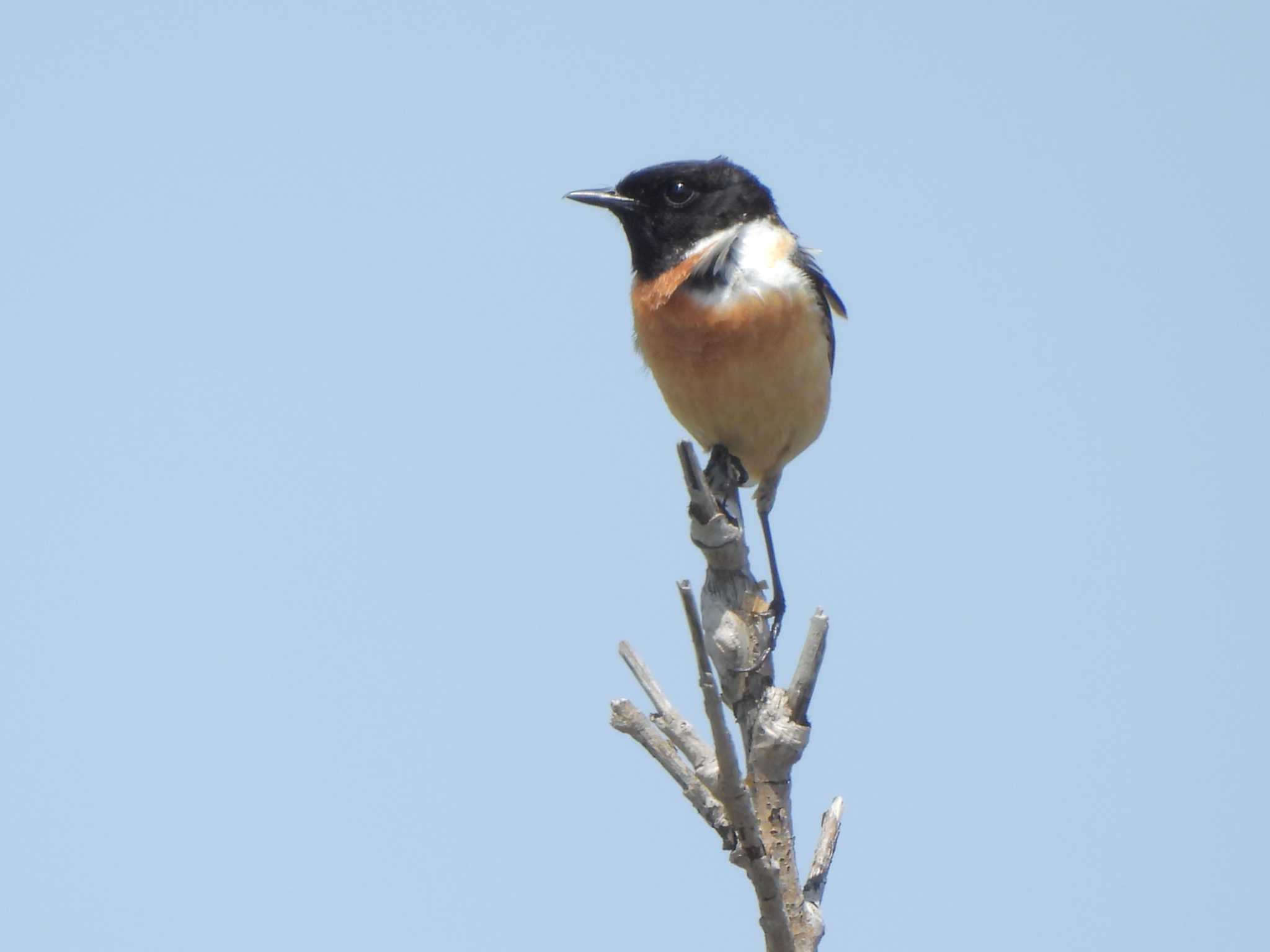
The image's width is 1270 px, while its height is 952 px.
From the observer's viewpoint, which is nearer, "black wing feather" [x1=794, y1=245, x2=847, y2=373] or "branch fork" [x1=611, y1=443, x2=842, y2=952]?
"branch fork" [x1=611, y1=443, x2=842, y2=952]

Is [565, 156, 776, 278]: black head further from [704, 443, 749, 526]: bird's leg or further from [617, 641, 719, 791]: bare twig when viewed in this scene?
[617, 641, 719, 791]: bare twig

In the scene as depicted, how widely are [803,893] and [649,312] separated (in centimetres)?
304

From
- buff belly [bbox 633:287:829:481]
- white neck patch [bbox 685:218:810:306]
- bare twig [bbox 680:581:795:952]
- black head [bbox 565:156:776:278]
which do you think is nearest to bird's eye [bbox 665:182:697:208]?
black head [bbox 565:156:776:278]

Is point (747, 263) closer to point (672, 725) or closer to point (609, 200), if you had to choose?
point (609, 200)

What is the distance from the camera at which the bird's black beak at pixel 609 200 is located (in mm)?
7391

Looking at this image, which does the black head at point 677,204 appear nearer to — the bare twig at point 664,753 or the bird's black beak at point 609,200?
the bird's black beak at point 609,200

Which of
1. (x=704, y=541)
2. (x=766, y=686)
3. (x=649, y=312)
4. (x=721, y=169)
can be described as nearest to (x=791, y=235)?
(x=721, y=169)

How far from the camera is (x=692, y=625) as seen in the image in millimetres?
4328

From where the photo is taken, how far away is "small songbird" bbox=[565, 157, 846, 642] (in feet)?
21.9

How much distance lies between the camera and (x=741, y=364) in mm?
6664

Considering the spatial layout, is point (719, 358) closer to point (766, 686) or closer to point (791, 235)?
point (791, 235)

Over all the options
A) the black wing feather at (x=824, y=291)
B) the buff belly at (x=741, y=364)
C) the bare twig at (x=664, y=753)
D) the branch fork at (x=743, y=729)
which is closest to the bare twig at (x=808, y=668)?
the branch fork at (x=743, y=729)

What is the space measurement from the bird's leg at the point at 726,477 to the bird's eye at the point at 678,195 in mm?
1266

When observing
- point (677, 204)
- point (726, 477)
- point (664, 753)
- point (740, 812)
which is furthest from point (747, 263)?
point (740, 812)
